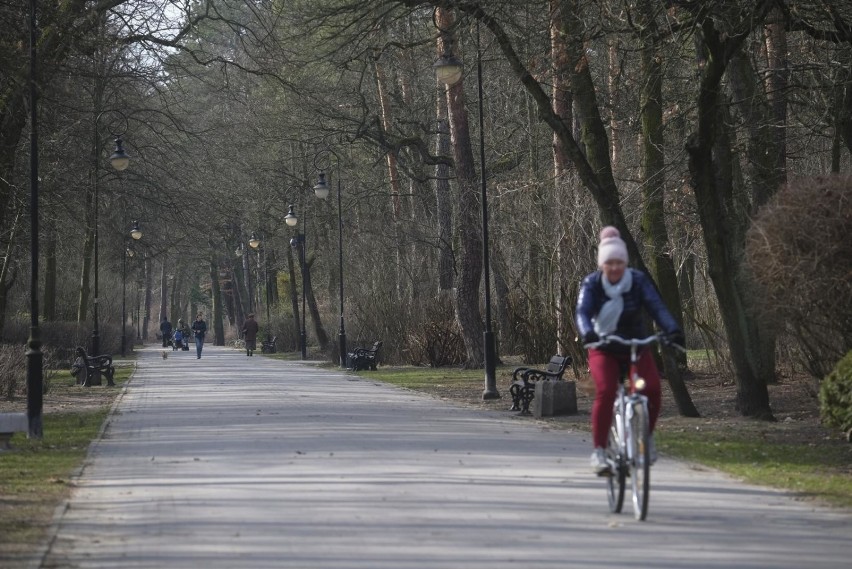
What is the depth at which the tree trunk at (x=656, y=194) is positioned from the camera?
18.1 m

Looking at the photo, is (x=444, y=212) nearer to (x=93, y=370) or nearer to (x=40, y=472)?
(x=93, y=370)

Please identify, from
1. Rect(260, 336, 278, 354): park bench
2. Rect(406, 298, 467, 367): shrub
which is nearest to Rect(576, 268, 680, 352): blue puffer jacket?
Rect(406, 298, 467, 367): shrub

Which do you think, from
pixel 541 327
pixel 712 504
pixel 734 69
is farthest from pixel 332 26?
pixel 541 327

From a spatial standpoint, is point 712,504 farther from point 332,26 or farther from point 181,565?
point 332,26

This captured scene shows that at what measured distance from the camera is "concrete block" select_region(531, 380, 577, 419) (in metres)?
18.5

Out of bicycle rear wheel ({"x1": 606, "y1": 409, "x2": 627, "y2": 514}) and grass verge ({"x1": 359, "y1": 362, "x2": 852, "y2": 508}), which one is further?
grass verge ({"x1": 359, "y1": 362, "x2": 852, "y2": 508})

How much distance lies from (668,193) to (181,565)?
1859 cm

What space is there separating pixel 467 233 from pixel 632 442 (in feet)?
82.2

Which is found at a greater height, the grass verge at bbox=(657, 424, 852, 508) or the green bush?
the green bush

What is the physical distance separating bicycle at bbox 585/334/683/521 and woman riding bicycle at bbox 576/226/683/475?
7 centimetres

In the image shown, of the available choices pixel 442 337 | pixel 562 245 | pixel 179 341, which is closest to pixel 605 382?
pixel 562 245

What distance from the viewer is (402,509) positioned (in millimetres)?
9289

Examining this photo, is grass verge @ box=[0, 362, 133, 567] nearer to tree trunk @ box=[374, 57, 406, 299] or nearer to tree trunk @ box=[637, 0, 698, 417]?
tree trunk @ box=[637, 0, 698, 417]

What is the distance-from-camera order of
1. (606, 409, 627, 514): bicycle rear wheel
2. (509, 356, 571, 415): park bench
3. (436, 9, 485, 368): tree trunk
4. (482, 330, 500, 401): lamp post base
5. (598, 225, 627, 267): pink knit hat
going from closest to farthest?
(606, 409, 627, 514): bicycle rear wheel, (598, 225, 627, 267): pink knit hat, (509, 356, 571, 415): park bench, (482, 330, 500, 401): lamp post base, (436, 9, 485, 368): tree trunk
